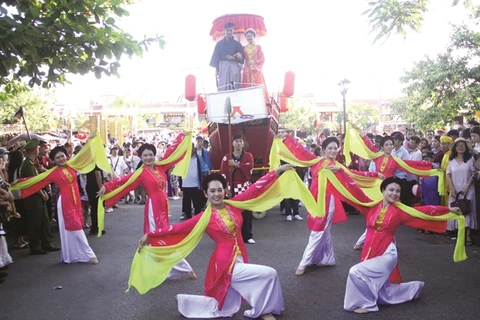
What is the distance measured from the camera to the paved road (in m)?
4.42

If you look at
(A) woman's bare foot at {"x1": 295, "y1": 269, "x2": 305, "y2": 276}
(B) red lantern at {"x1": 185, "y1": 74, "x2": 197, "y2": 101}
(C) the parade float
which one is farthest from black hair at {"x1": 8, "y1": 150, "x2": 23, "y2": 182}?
(A) woman's bare foot at {"x1": 295, "y1": 269, "x2": 305, "y2": 276}

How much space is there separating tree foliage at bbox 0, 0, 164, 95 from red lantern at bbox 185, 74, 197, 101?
Result: 4.79m

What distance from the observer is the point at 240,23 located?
1164 centimetres

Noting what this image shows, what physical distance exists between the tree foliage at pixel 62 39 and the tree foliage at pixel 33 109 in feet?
85.0

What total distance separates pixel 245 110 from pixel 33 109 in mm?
27319

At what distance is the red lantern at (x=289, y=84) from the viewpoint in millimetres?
11023

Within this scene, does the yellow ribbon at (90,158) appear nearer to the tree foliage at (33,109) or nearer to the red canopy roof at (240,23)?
the red canopy roof at (240,23)

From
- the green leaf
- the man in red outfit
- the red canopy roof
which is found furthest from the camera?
the red canopy roof

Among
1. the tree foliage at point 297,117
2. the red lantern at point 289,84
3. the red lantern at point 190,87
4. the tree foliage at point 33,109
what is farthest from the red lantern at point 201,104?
the tree foliage at point 297,117

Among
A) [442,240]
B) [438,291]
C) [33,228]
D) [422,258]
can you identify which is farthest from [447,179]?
[33,228]

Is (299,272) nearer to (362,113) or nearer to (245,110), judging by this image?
(245,110)

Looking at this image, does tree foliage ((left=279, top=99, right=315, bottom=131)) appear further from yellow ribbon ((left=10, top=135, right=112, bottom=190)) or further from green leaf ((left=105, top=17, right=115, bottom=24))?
green leaf ((left=105, top=17, right=115, bottom=24))

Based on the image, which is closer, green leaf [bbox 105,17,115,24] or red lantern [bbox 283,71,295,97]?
green leaf [bbox 105,17,115,24]

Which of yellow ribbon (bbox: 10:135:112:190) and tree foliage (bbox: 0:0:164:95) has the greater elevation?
tree foliage (bbox: 0:0:164:95)
